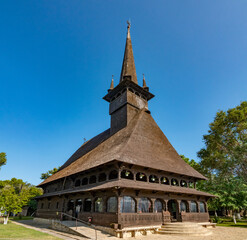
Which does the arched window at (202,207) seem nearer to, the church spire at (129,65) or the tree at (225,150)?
the tree at (225,150)

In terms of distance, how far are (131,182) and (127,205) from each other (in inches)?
68.0

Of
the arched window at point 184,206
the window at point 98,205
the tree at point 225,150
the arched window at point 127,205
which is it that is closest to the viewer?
the arched window at point 127,205

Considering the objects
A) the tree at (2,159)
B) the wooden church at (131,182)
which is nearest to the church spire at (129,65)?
the wooden church at (131,182)

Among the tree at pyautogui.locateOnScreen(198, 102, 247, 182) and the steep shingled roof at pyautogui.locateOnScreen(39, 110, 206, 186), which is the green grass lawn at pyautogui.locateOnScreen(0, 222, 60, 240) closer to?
the steep shingled roof at pyautogui.locateOnScreen(39, 110, 206, 186)

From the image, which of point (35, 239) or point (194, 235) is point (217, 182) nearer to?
point (194, 235)

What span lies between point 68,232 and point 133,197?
586 centimetres

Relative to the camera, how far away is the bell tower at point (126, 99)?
23.7 meters

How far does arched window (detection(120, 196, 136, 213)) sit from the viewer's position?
13.1 m

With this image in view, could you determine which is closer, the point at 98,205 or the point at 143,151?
the point at 98,205

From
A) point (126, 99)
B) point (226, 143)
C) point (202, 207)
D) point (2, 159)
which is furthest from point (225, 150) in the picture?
point (2, 159)

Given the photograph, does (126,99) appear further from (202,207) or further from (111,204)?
(202,207)

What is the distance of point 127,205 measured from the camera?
1345cm

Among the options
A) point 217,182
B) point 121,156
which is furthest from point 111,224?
point 217,182

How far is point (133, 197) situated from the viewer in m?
13.9
